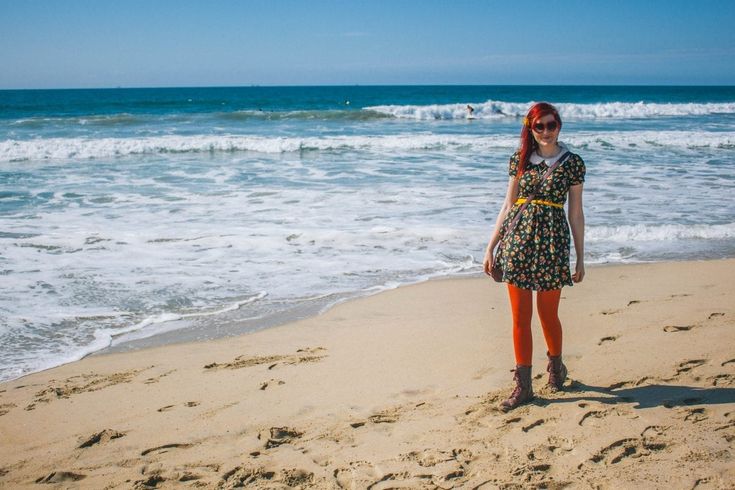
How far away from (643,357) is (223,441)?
2.76 m

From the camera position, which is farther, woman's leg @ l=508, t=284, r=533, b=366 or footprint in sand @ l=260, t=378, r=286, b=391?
footprint in sand @ l=260, t=378, r=286, b=391

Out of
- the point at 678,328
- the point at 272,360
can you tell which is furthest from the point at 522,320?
the point at 272,360

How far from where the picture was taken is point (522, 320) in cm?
345

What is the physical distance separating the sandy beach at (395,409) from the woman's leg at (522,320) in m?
0.29

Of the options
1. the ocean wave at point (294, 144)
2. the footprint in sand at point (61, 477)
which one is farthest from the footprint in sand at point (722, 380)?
the ocean wave at point (294, 144)

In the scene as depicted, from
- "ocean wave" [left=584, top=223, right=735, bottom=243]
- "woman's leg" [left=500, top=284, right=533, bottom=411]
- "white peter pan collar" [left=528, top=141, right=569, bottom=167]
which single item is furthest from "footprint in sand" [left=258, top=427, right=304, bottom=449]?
"ocean wave" [left=584, top=223, right=735, bottom=243]

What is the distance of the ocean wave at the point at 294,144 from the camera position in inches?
779

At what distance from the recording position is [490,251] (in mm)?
3438

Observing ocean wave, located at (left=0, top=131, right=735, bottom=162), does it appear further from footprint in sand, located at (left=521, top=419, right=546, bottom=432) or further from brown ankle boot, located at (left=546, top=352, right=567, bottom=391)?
footprint in sand, located at (left=521, top=419, right=546, bottom=432)

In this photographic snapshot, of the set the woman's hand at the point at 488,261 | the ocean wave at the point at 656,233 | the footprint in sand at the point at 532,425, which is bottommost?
the footprint in sand at the point at 532,425

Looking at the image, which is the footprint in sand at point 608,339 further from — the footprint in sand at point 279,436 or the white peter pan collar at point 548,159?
the footprint in sand at point 279,436

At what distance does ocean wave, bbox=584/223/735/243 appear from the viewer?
839cm

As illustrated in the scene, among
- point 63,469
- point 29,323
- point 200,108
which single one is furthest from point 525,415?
point 200,108

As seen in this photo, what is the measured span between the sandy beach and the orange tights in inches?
11.6
